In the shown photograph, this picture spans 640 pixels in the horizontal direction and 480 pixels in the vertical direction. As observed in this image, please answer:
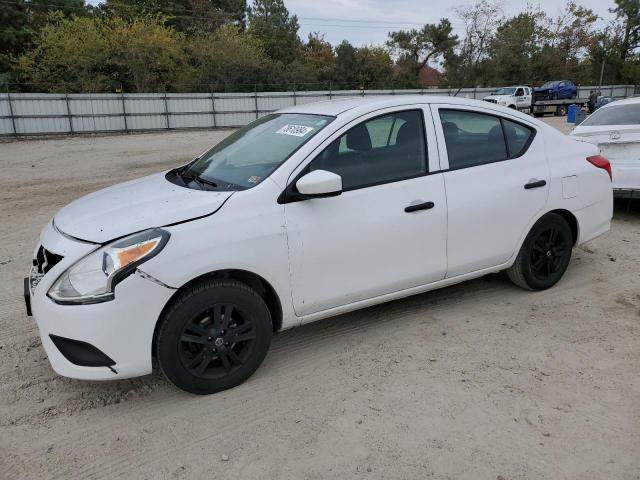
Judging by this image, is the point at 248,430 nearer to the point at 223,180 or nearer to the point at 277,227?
the point at 277,227

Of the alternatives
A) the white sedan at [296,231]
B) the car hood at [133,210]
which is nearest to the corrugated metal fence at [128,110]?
the white sedan at [296,231]

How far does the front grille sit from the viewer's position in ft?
9.72

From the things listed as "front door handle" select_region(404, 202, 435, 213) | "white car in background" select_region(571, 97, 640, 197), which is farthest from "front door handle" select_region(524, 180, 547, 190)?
"white car in background" select_region(571, 97, 640, 197)

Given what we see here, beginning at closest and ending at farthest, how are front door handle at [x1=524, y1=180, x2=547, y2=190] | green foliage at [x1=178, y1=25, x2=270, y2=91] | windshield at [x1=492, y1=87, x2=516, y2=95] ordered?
1. front door handle at [x1=524, y1=180, x2=547, y2=190]
2. windshield at [x1=492, y1=87, x2=516, y2=95]
3. green foliage at [x1=178, y1=25, x2=270, y2=91]

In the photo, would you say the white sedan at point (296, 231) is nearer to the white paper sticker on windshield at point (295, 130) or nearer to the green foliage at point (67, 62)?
the white paper sticker on windshield at point (295, 130)

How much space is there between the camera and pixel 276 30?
51406 millimetres

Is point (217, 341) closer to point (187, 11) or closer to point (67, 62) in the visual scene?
point (67, 62)

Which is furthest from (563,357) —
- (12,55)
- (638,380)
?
(12,55)

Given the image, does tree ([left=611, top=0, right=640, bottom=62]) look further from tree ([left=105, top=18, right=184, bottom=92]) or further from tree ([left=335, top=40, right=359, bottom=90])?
tree ([left=105, top=18, right=184, bottom=92])

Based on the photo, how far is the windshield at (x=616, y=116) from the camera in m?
6.84

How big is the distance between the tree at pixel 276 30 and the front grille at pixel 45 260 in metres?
46.6

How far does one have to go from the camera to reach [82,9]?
127 ft

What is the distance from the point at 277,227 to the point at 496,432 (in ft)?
5.39

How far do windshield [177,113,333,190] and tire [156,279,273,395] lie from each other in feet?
2.36
